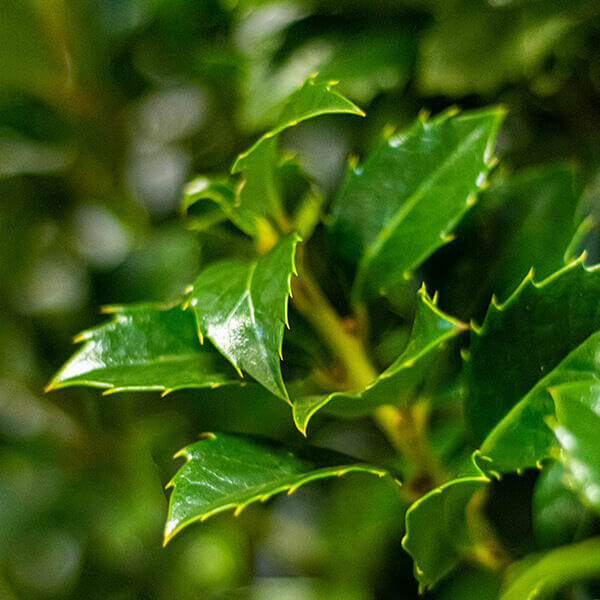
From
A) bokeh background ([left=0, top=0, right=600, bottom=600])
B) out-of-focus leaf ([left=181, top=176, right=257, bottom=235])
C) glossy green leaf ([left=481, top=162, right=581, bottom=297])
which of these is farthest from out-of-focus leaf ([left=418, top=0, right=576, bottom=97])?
out-of-focus leaf ([left=181, top=176, right=257, bottom=235])

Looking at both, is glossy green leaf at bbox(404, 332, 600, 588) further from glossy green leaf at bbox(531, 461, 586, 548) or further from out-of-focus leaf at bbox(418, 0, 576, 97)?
out-of-focus leaf at bbox(418, 0, 576, 97)

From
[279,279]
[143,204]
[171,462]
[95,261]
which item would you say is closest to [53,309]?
Answer: [95,261]

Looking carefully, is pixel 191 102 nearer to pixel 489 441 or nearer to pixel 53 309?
pixel 53 309

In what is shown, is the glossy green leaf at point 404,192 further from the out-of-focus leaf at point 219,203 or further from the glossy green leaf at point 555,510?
the glossy green leaf at point 555,510

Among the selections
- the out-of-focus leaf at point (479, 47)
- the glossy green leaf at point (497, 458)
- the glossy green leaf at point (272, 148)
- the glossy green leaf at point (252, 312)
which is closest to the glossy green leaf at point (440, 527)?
the glossy green leaf at point (497, 458)

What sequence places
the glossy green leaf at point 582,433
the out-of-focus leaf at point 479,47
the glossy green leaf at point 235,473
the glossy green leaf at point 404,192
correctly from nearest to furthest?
the glossy green leaf at point 582,433
the glossy green leaf at point 235,473
the glossy green leaf at point 404,192
the out-of-focus leaf at point 479,47
